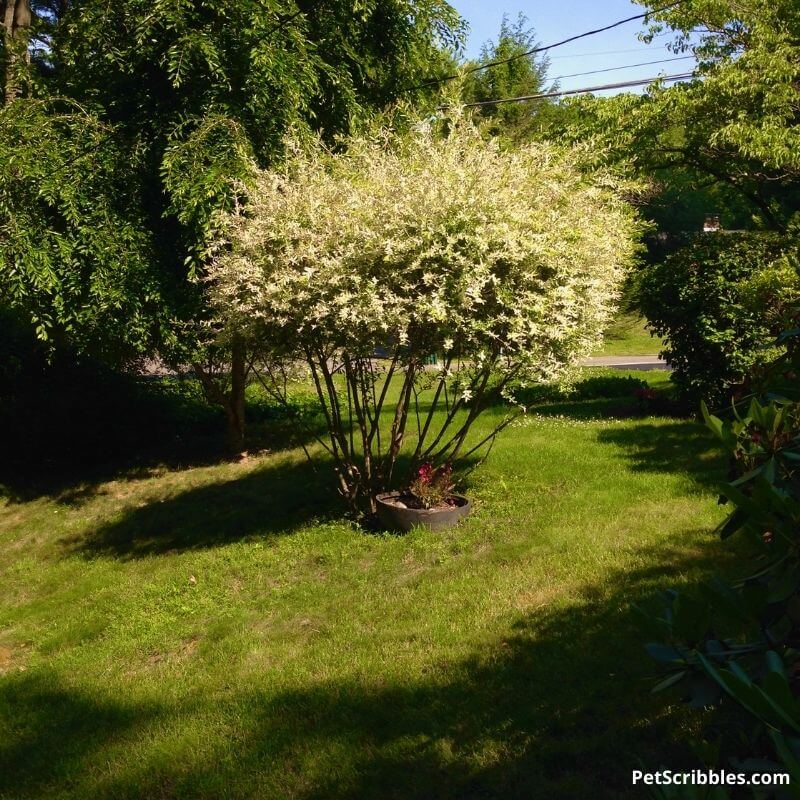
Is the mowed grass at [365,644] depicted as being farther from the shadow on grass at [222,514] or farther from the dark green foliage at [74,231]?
the dark green foliage at [74,231]

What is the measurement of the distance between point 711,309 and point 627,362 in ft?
54.5

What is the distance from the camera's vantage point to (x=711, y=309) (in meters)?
9.72

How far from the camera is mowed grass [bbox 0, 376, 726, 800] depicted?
3.96m

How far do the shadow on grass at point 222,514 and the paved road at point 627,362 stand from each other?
15.0m

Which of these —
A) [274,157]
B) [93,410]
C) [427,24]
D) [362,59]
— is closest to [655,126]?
[427,24]

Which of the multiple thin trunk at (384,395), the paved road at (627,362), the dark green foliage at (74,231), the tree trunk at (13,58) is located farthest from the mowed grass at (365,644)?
the paved road at (627,362)

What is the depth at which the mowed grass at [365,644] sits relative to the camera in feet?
13.0

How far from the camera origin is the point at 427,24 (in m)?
11.8

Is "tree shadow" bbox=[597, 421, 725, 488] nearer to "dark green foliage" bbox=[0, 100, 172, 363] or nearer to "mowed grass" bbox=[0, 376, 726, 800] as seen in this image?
"mowed grass" bbox=[0, 376, 726, 800]

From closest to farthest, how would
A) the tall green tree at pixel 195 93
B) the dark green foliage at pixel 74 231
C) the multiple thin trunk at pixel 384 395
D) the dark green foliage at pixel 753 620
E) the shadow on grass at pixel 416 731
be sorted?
the dark green foliage at pixel 753 620
the shadow on grass at pixel 416 731
the multiple thin trunk at pixel 384 395
the tall green tree at pixel 195 93
the dark green foliage at pixel 74 231

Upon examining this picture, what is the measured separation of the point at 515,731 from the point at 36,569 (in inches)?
273

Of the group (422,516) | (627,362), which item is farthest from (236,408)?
(627,362)

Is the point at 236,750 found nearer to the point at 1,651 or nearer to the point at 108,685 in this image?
the point at 108,685

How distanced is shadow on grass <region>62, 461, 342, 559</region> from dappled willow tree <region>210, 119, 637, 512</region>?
7.39 ft
